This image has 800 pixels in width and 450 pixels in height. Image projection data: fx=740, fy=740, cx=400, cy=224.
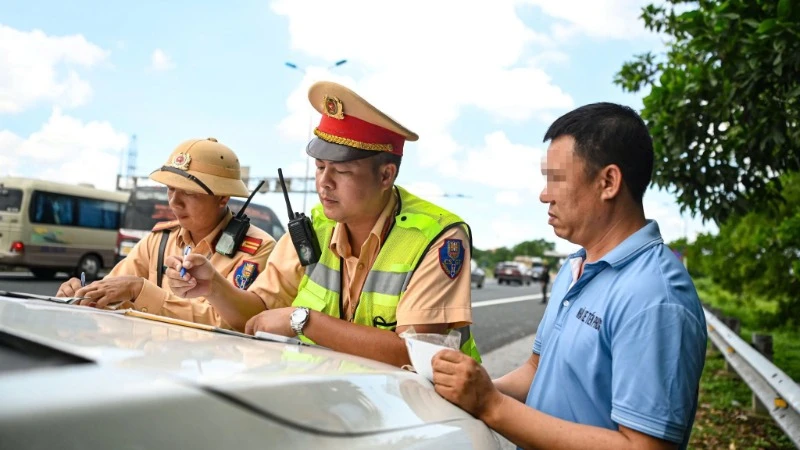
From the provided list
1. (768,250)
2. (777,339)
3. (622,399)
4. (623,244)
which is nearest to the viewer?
(622,399)

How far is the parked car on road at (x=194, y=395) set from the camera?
0.81 m

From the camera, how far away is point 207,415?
904 millimetres

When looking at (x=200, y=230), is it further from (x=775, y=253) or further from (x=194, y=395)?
(x=775, y=253)

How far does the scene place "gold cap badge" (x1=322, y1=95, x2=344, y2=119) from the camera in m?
2.51

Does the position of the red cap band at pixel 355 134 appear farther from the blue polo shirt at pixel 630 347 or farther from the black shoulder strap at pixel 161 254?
the black shoulder strap at pixel 161 254

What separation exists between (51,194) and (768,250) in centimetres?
1858

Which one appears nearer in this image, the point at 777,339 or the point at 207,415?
the point at 207,415

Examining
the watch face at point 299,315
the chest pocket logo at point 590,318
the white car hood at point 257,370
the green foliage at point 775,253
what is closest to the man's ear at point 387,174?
the watch face at point 299,315

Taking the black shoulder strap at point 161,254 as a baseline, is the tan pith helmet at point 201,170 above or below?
above

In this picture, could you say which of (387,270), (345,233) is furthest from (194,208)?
(387,270)

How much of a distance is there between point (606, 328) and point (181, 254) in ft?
7.50

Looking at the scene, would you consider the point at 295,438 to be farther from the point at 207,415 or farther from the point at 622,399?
the point at 622,399

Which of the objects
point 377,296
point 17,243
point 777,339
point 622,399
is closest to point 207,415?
point 622,399

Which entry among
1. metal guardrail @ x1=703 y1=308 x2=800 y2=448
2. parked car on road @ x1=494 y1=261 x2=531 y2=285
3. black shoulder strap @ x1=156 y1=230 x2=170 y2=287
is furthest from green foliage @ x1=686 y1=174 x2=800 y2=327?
parked car on road @ x1=494 y1=261 x2=531 y2=285
